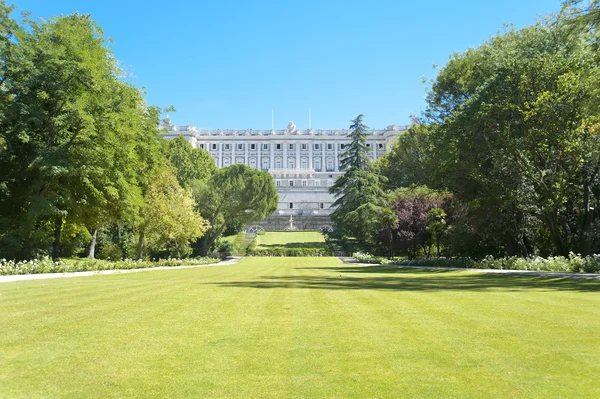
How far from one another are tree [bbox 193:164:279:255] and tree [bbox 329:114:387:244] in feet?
24.9

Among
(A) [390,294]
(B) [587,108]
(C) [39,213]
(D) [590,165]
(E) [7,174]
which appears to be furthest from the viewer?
(D) [590,165]

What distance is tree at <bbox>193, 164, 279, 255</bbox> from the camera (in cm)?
3869

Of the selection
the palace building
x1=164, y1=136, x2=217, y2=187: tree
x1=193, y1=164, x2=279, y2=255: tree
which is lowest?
x1=193, y1=164, x2=279, y2=255: tree

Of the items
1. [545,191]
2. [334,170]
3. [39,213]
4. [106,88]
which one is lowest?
[39,213]

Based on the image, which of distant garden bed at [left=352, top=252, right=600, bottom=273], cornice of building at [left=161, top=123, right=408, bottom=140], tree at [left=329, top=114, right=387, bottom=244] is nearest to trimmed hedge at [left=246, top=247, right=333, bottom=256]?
tree at [left=329, top=114, right=387, bottom=244]

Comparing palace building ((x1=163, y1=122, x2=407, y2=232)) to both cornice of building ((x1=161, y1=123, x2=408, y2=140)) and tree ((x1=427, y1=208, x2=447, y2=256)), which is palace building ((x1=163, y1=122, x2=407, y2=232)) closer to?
cornice of building ((x1=161, y1=123, x2=408, y2=140))

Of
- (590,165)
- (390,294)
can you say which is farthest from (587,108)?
(390,294)

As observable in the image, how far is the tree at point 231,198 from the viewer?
127 ft

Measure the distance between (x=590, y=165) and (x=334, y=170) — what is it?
101951 millimetres

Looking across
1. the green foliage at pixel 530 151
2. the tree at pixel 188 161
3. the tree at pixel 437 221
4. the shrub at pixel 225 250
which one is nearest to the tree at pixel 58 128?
the green foliage at pixel 530 151

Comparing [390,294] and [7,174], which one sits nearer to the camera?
[390,294]

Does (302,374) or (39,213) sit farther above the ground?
(39,213)

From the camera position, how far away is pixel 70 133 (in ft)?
61.7

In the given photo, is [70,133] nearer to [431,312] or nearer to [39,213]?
[39,213]
